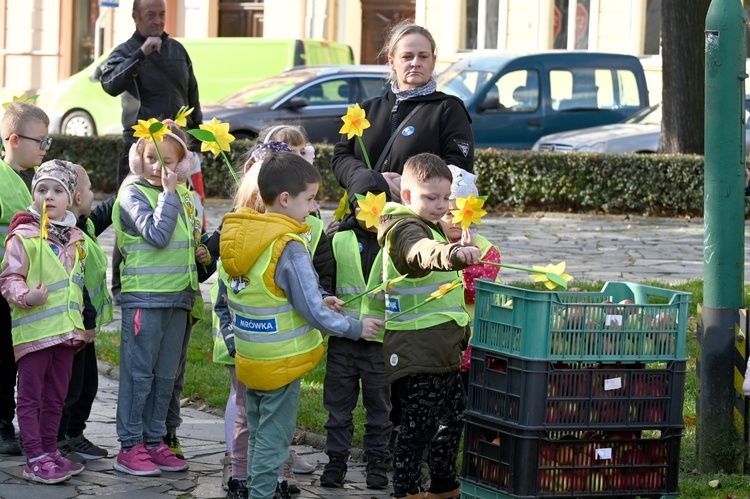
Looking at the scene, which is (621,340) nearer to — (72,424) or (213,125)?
(213,125)

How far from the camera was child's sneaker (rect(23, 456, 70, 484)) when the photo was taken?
5402 mm

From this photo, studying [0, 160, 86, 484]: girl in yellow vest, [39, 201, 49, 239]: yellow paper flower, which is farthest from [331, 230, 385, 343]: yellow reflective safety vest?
[39, 201, 49, 239]: yellow paper flower

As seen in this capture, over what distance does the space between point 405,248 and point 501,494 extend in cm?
95

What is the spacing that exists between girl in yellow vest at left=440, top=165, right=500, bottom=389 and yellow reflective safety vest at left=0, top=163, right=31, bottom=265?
1967 millimetres

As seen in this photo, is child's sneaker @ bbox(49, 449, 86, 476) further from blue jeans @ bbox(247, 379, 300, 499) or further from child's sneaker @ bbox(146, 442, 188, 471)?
blue jeans @ bbox(247, 379, 300, 499)

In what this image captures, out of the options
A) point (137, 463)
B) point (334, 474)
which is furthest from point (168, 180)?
point (334, 474)

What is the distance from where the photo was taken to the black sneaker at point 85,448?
19.2 ft

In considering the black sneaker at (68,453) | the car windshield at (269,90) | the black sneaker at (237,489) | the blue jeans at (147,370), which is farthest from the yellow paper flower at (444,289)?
the car windshield at (269,90)

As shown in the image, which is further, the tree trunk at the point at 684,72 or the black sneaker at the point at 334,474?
the tree trunk at the point at 684,72

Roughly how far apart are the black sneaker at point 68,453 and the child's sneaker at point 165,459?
0.31m

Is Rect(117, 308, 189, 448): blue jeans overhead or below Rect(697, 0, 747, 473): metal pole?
below

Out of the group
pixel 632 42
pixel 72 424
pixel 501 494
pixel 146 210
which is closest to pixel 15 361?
pixel 72 424

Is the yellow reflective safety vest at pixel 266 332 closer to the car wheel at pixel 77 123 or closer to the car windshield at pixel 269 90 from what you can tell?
the car windshield at pixel 269 90

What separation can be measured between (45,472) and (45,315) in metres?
0.66
